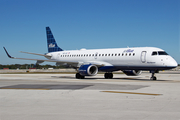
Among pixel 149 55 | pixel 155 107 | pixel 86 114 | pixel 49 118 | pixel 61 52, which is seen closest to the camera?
pixel 49 118

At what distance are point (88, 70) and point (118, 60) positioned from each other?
3816 mm

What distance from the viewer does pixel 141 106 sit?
8.18m

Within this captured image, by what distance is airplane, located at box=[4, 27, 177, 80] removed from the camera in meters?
24.9

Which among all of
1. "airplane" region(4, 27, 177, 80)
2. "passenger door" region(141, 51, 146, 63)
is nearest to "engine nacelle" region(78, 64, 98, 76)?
"airplane" region(4, 27, 177, 80)

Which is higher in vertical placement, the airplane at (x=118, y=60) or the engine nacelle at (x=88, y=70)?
the airplane at (x=118, y=60)

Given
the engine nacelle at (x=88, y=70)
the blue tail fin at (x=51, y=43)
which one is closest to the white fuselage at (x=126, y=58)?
the engine nacelle at (x=88, y=70)

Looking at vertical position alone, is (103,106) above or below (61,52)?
below

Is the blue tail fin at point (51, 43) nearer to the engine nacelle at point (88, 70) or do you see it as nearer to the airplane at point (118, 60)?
the airplane at point (118, 60)

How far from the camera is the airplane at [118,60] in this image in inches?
979

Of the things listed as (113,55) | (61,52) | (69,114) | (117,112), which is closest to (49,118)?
(69,114)

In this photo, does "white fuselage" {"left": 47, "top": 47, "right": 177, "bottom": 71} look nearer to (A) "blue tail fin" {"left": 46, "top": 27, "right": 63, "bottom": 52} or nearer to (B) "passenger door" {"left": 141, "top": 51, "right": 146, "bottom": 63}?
(B) "passenger door" {"left": 141, "top": 51, "right": 146, "bottom": 63}

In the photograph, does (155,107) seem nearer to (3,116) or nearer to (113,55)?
(3,116)

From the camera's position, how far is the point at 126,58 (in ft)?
89.4

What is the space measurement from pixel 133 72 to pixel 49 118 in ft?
82.3
